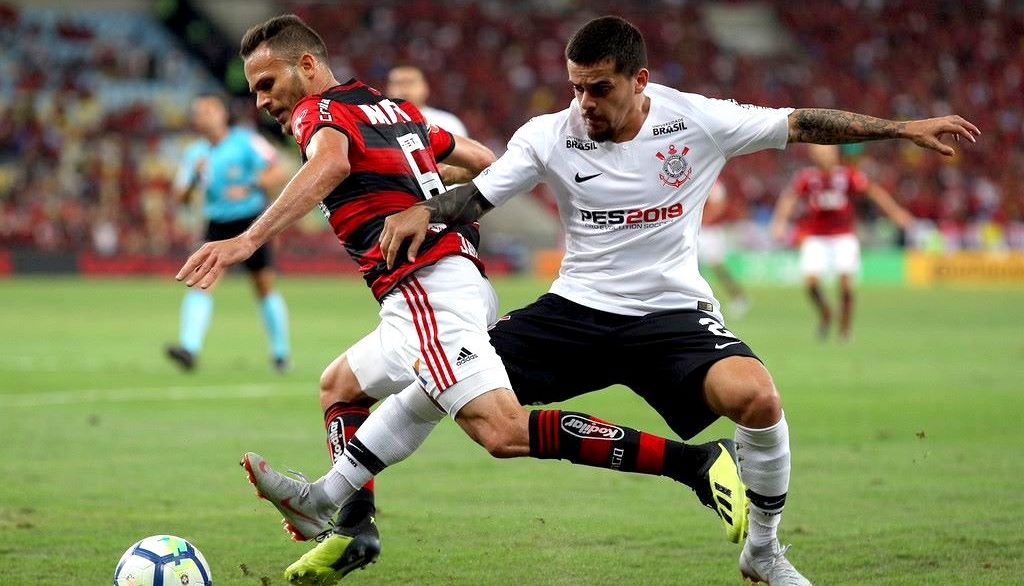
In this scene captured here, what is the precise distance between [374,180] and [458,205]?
0.37 meters

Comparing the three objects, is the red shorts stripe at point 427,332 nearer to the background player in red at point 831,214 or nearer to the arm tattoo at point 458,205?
the arm tattoo at point 458,205

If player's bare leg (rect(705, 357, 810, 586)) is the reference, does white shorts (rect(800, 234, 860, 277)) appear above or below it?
above

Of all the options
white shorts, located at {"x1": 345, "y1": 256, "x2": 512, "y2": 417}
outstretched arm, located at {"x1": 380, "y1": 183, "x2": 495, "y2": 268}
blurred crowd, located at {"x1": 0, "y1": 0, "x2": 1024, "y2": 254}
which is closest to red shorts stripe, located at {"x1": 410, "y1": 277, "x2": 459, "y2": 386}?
white shorts, located at {"x1": 345, "y1": 256, "x2": 512, "y2": 417}

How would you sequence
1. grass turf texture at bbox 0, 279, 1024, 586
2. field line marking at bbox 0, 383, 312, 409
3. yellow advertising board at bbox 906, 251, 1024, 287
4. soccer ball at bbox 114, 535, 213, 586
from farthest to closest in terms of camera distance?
yellow advertising board at bbox 906, 251, 1024, 287 → field line marking at bbox 0, 383, 312, 409 → grass turf texture at bbox 0, 279, 1024, 586 → soccer ball at bbox 114, 535, 213, 586

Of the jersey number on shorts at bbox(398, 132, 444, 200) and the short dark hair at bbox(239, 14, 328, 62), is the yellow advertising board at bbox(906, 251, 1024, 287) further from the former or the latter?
the short dark hair at bbox(239, 14, 328, 62)

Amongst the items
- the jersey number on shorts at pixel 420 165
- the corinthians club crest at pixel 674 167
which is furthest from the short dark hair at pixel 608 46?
the jersey number on shorts at pixel 420 165

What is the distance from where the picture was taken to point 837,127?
536 centimetres

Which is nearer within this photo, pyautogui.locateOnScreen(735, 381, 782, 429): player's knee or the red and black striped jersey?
pyautogui.locateOnScreen(735, 381, 782, 429): player's knee

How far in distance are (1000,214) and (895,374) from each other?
26.6 meters

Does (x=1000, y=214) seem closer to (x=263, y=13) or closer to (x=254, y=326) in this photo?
(x=263, y=13)

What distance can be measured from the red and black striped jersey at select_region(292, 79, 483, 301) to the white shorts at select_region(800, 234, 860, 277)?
13593mm

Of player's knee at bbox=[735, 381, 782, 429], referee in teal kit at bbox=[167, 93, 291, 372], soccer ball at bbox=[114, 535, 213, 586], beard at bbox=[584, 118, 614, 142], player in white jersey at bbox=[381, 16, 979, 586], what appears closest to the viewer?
soccer ball at bbox=[114, 535, 213, 586]

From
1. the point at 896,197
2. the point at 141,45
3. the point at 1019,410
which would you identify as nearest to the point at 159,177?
the point at 141,45

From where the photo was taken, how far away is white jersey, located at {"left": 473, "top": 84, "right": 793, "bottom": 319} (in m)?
5.45
